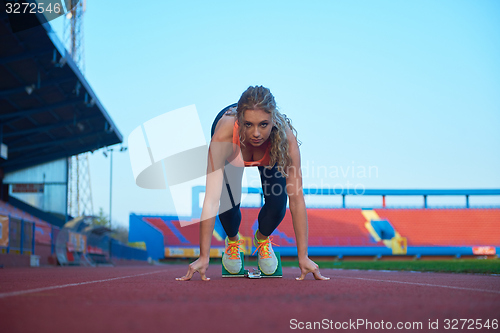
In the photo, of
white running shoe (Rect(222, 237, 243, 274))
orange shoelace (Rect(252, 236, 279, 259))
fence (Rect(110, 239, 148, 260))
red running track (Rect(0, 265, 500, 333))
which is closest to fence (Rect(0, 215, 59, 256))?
fence (Rect(110, 239, 148, 260))

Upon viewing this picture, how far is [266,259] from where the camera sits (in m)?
4.56

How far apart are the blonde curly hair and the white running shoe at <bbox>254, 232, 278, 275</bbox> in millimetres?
964

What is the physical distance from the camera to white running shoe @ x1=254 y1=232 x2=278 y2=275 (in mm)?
4559

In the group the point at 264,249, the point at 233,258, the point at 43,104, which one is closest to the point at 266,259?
the point at 264,249

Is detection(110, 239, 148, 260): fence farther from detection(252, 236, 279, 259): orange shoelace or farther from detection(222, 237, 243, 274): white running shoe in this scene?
detection(252, 236, 279, 259): orange shoelace

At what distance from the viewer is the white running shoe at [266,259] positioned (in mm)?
4559

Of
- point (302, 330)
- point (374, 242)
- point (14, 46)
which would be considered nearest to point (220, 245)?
point (374, 242)

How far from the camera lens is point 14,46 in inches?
539

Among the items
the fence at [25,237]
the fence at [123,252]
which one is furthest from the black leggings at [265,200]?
the fence at [123,252]

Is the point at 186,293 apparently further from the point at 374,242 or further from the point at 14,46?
the point at 374,242

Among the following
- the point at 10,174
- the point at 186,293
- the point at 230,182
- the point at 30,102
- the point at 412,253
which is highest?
the point at 30,102

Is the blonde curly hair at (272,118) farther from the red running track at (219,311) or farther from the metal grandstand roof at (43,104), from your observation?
the metal grandstand roof at (43,104)

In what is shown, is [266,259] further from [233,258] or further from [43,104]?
[43,104]

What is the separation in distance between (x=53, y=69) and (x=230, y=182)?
13.1m
